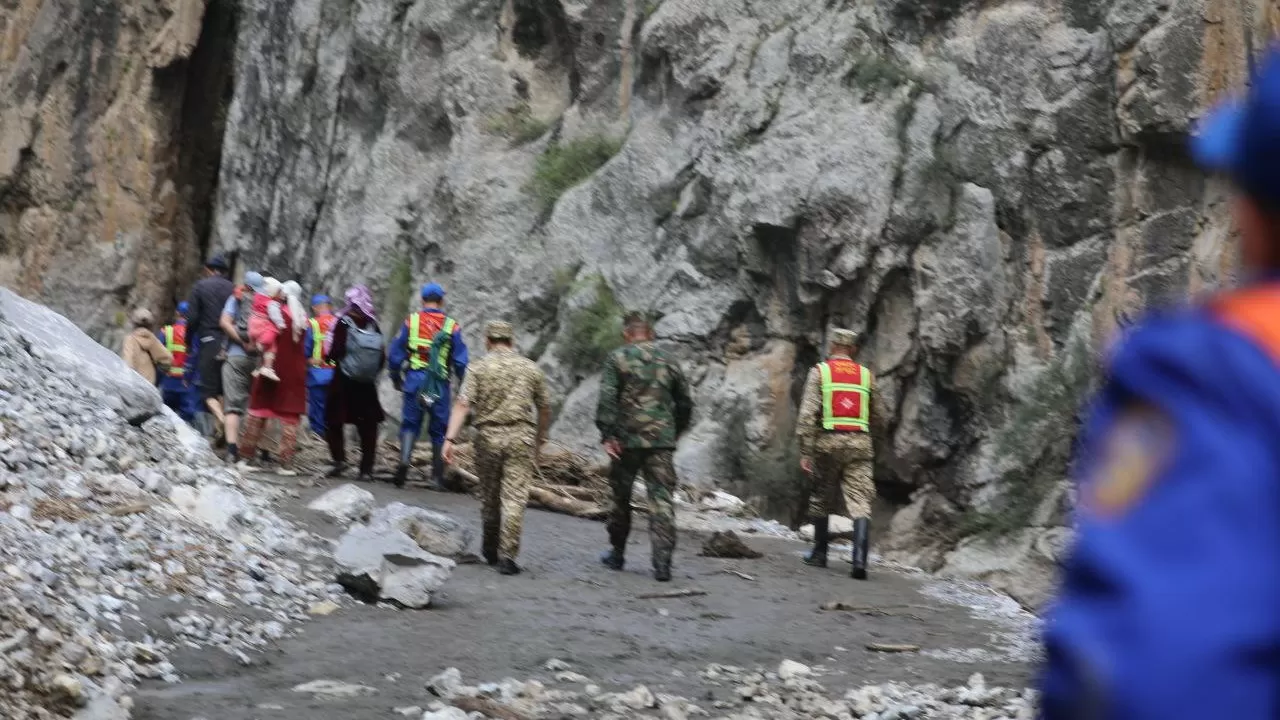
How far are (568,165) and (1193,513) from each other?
21.5 meters

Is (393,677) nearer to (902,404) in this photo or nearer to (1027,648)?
(1027,648)

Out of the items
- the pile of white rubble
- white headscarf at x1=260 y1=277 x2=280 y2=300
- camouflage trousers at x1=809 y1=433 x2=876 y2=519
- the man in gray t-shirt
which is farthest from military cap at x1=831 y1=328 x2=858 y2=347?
the man in gray t-shirt

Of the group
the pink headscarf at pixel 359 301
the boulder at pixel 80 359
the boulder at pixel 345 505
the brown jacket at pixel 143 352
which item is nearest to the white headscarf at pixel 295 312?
the pink headscarf at pixel 359 301

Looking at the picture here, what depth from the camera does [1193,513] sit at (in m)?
1.35

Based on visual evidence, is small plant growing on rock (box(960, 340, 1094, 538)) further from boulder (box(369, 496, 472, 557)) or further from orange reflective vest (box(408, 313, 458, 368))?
Result: boulder (box(369, 496, 472, 557))

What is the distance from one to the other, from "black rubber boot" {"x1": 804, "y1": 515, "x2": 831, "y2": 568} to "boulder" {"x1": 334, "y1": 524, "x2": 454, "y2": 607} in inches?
154

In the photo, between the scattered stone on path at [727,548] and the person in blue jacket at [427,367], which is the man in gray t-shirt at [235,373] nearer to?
the person in blue jacket at [427,367]

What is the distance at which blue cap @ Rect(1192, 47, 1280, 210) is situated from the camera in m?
1.43

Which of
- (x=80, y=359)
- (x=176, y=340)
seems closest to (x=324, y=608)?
(x=80, y=359)

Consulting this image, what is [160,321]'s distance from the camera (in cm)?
3244

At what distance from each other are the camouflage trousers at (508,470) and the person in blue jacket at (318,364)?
4.98 metres

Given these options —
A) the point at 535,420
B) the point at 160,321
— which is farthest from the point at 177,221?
the point at 535,420

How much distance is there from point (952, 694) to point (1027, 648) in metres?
1.86

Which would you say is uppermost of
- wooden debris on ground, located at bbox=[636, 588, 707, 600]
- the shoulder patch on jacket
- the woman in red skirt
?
the shoulder patch on jacket
